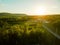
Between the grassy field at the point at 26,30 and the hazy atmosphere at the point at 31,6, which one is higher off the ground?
the hazy atmosphere at the point at 31,6

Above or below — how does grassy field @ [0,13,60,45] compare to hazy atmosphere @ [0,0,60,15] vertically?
below

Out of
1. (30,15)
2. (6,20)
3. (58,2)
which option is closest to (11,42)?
(6,20)

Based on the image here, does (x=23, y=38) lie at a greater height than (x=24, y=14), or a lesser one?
lesser

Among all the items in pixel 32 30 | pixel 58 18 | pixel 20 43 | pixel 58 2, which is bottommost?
pixel 20 43

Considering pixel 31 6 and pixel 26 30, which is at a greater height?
pixel 31 6

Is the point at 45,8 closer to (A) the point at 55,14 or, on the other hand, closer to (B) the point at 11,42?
(A) the point at 55,14

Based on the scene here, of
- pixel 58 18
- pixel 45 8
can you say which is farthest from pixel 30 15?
pixel 58 18
